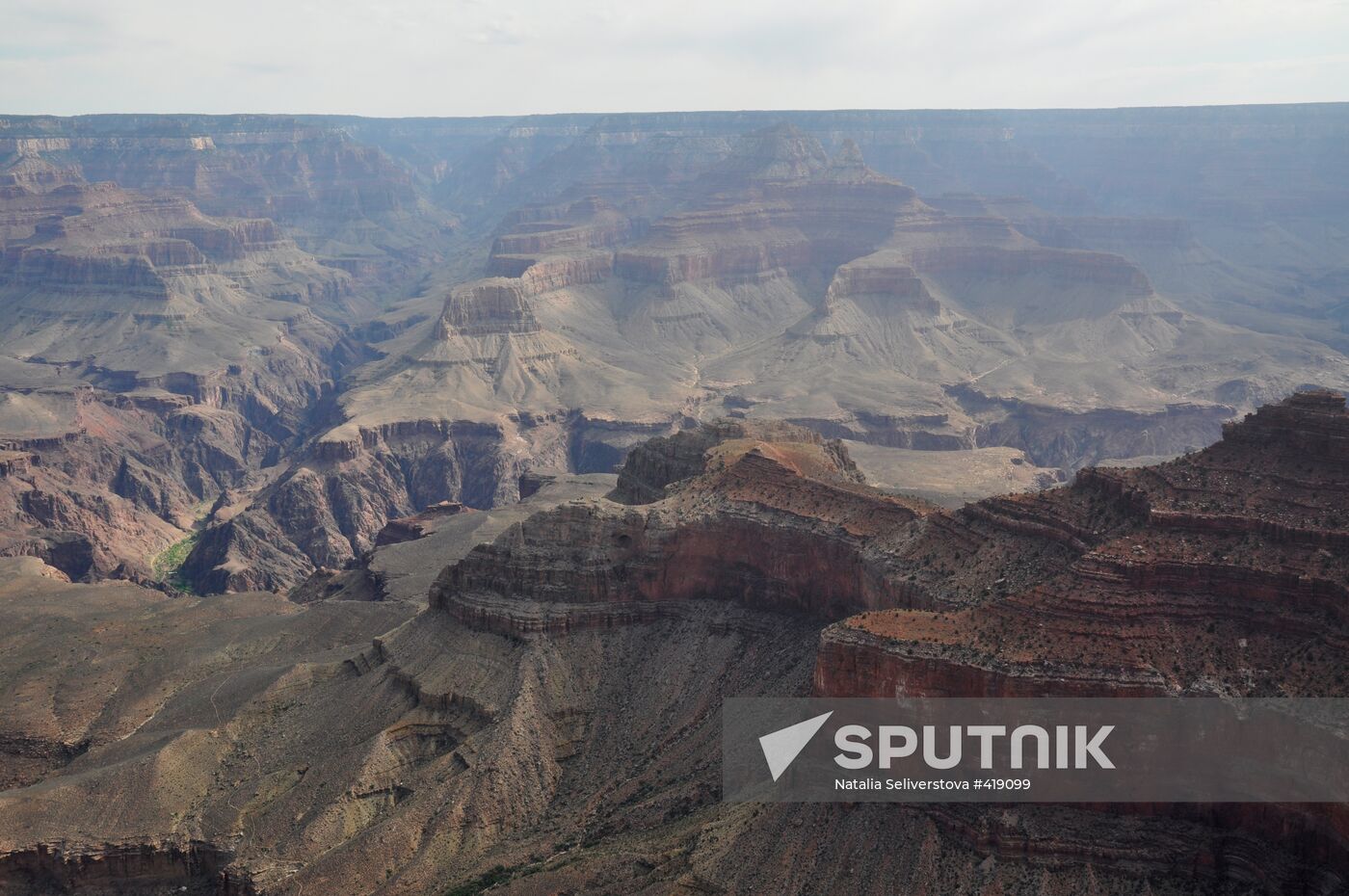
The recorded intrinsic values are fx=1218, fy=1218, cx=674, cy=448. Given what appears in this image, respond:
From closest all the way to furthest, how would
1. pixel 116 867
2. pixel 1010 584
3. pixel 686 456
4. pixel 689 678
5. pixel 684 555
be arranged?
1. pixel 1010 584
2. pixel 116 867
3. pixel 689 678
4. pixel 684 555
5. pixel 686 456

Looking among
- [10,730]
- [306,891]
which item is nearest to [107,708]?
[10,730]

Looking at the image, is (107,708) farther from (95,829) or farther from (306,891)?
(306,891)

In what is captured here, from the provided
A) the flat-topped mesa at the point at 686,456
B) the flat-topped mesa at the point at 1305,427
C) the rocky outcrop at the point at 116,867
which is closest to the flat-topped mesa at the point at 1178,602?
the flat-topped mesa at the point at 1305,427

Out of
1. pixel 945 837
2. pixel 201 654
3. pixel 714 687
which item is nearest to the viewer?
pixel 945 837

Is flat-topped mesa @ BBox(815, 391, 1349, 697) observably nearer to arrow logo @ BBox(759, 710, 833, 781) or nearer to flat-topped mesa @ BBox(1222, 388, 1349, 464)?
flat-topped mesa @ BBox(1222, 388, 1349, 464)

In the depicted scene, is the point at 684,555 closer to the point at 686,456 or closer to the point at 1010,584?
the point at 686,456

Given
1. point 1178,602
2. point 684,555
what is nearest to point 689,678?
point 684,555
